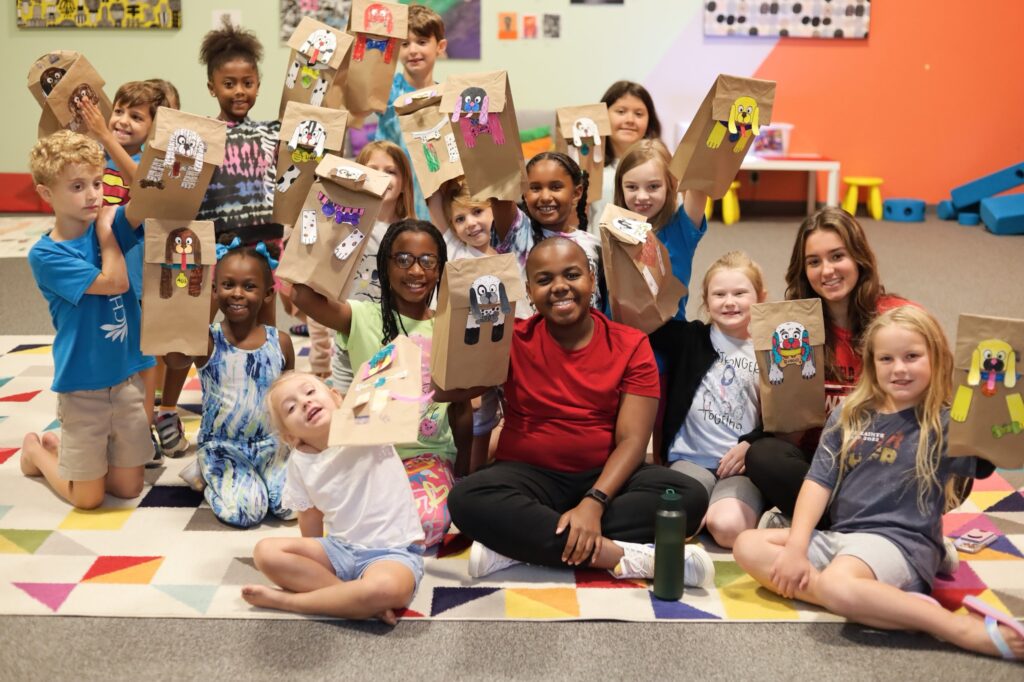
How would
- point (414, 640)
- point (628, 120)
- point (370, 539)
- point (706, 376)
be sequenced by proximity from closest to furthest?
point (414, 640) → point (370, 539) → point (706, 376) → point (628, 120)

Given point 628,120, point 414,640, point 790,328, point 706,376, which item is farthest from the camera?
point 628,120

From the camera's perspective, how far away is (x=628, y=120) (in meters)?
3.74

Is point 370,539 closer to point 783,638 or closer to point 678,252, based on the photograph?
point 783,638

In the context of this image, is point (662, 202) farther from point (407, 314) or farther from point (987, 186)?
point (987, 186)

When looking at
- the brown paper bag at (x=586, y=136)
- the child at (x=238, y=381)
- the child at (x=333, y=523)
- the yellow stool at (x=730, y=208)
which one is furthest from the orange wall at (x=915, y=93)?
the child at (x=333, y=523)

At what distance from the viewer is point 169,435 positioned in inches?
125

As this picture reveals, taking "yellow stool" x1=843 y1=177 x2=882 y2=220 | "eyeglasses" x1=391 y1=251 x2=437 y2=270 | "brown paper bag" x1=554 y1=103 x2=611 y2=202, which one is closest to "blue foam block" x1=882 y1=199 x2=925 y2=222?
"yellow stool" x1=843 y1=177 x2=882 y2=220

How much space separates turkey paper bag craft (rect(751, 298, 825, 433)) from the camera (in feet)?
8.55

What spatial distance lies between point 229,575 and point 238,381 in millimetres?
625

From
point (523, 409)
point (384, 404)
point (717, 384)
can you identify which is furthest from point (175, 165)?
point (717, 384)

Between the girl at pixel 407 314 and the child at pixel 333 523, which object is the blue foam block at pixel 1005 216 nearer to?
the girl at pixel 407 314

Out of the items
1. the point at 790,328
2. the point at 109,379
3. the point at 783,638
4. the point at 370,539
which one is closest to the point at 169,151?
the point at 109,379

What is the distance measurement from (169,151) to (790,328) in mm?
1542

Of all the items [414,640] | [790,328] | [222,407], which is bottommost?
[414,640]
